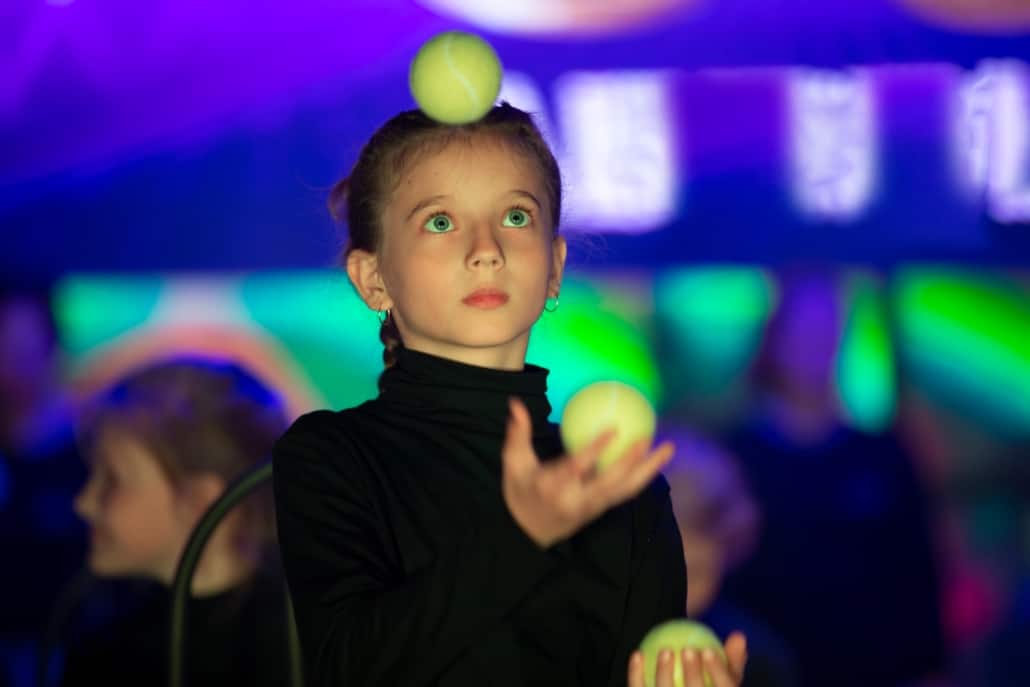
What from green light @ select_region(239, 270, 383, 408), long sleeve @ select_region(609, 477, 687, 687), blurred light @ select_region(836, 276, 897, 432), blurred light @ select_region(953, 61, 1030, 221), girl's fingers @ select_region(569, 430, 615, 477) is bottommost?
long sleeve @ select_region(609, 477, 687, 687)

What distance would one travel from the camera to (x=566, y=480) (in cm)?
85

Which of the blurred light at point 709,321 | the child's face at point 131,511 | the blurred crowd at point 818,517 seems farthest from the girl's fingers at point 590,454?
the blurred light at point 709,321

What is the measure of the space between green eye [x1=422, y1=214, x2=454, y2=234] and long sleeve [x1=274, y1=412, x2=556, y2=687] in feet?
0.57

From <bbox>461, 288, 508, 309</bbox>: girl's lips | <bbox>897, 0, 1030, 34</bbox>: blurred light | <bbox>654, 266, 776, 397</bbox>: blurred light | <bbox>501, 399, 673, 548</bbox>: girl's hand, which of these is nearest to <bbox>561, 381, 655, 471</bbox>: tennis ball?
<bbox>501, 399, 673, 548</bbox>: girl's hand

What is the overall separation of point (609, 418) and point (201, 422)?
1.38 metres

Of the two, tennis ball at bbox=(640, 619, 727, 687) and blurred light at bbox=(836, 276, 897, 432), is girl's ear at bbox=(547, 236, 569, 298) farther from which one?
blurred light at bbox=(836, 276, 897, 432)

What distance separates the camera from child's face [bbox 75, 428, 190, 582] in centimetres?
203

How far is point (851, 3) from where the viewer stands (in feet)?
11.6

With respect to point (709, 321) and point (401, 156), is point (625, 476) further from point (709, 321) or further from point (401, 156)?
point (709, 321)

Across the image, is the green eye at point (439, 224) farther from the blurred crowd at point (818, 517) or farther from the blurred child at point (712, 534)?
the blurred crowd at point (818, 517)

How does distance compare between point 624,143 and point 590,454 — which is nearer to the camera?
point 590,454

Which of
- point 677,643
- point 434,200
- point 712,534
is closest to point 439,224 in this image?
point 434,200

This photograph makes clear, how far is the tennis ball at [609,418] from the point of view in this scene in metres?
0.91

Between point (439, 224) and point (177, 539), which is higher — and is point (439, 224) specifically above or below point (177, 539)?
above
